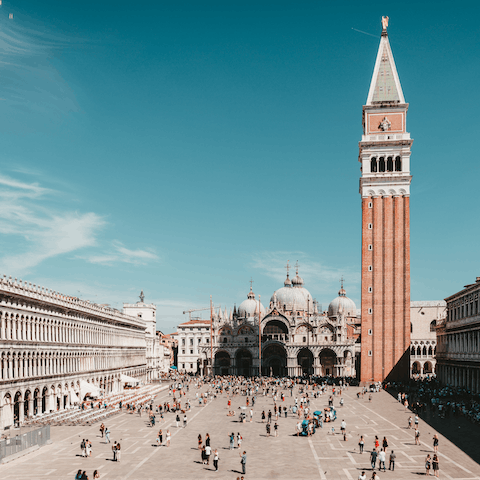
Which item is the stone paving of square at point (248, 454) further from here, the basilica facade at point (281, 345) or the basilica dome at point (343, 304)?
the basilica dome at point (343, 304)

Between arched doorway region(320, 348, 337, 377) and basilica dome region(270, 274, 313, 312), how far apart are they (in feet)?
60.0

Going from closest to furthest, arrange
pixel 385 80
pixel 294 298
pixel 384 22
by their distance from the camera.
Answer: pixel 385 80, pixel 384 22, pixel 294 298

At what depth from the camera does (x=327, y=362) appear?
122m

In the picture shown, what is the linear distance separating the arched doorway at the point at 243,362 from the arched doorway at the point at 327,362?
1580cm

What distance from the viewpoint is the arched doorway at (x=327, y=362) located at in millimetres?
121312

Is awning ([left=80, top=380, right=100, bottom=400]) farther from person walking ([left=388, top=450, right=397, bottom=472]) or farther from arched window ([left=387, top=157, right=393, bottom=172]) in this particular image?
arched window ([left=387, top=157, right=393, bottom=172])

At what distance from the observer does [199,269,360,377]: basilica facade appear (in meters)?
121

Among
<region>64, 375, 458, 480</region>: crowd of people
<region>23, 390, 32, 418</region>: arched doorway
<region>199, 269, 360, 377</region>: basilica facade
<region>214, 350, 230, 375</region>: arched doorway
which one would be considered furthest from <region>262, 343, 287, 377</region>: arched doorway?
<region>23, 390, 32, 418</region>: arched doorway

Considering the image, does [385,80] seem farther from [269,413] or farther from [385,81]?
[269,413]

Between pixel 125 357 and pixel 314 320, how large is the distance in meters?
42.6

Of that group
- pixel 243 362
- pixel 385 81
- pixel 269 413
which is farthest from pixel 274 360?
pixel 269 413

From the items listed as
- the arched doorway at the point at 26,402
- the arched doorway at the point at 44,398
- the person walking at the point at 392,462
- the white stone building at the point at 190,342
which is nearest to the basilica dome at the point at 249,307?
the white stone building at the point at 190,342

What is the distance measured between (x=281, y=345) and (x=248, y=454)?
8685 cm

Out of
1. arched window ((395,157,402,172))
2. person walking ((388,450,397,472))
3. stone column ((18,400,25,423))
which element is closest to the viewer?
person walking ((388,450,397,472))
